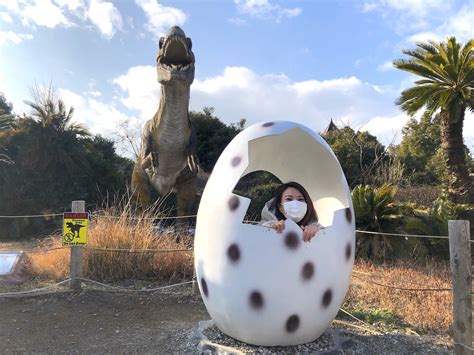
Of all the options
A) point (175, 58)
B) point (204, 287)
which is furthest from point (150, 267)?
point (204, 287)

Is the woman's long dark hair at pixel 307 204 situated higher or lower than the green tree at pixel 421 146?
lower

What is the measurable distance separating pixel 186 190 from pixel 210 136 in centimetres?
1622

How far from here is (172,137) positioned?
7.84 metres

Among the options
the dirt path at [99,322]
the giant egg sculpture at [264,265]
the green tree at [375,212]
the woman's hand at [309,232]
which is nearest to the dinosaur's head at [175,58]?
the dirt path at [99,322]

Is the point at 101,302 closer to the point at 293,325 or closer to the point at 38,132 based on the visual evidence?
the point at 293,325

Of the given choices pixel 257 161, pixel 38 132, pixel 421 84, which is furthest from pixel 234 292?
pixel 38 132

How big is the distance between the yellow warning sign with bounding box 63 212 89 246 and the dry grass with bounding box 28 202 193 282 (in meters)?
0.68

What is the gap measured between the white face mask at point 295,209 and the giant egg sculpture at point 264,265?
32cm

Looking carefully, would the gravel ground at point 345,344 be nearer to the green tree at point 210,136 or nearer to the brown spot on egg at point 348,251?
the brown spot on egg at point 348,251

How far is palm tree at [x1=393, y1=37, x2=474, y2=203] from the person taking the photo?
43.5 feet

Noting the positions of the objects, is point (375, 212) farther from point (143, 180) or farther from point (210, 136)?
point (210, 136)

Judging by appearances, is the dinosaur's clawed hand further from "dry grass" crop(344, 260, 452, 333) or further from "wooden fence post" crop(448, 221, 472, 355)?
"wooden fence post" crop(448, 221, 472, 355)

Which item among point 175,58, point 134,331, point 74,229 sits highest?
point 175,58

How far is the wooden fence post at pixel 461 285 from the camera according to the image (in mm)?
4164
